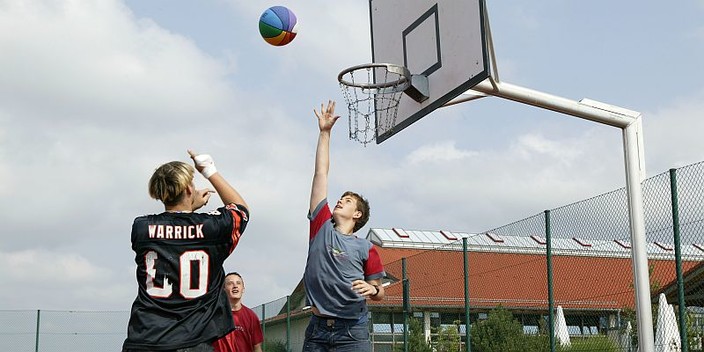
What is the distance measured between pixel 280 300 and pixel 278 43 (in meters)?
12.5

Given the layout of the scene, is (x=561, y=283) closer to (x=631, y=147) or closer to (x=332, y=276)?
(x=631, y=147)

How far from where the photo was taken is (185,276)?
449 centimetres

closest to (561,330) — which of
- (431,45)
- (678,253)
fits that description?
(678,253)

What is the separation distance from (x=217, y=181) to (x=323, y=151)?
129 centimetres

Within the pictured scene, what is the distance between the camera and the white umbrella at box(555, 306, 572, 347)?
10422 mm

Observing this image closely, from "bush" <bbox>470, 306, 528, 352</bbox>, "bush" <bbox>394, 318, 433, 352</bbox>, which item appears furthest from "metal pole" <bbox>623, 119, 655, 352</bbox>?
"bush" <bbox>394, 318, 433, 352</bbox>

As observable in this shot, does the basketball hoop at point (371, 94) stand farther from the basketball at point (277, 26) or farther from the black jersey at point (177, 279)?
the black jersey at point (177, 279)

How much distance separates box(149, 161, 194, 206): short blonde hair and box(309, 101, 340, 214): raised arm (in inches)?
58.6

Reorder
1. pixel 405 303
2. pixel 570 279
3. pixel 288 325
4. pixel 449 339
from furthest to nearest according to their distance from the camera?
1. pixel 288 325
2. pixel 449 339
3. pixel 405 303
4. pixel 570 279

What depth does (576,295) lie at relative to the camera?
10289 millimetres

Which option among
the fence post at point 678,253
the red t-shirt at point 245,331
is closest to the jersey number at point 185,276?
the red t-shirt at point 245,331

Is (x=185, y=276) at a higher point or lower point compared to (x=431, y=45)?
lower

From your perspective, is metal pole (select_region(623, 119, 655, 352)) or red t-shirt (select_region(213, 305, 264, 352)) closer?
metal pole (select_region(623, 119, 655, 352))

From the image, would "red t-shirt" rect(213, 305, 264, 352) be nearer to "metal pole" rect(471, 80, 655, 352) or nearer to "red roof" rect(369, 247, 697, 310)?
"metal pole" rect(471, 80, 655, 352)
